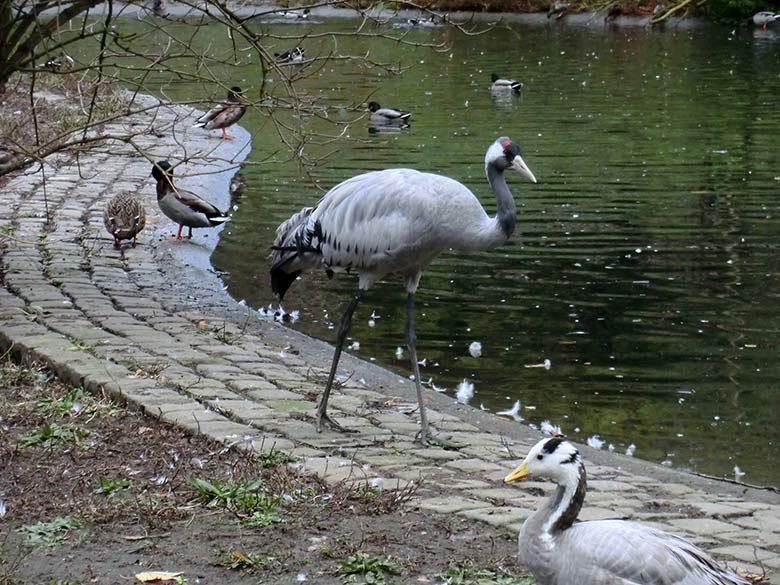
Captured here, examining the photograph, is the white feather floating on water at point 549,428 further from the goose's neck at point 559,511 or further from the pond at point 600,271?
the goose's neck at point 559,511

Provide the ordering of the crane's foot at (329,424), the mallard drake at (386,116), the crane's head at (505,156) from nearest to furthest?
the crane's foot at (329,424), the crane's head at (505,156), the mallard drake at (386,116)

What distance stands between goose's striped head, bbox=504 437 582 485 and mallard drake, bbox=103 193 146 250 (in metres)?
8.14

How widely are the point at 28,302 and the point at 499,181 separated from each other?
4.01 metres

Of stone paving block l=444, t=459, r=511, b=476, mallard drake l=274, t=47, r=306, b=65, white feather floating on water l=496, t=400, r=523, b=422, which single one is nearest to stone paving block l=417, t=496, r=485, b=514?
stone paving block l=444, t=459, r=511, b=476

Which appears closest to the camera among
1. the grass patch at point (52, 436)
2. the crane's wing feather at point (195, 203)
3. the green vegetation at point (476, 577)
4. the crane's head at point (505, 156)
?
the green vegetation at point (476, 577)

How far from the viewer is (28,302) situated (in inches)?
380

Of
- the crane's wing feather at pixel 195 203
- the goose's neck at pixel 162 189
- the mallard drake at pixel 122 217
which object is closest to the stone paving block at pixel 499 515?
the mallard drake at pixel 122 217

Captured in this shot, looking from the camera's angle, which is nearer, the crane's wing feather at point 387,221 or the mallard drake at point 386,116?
the crane's wing feather at point 387,221

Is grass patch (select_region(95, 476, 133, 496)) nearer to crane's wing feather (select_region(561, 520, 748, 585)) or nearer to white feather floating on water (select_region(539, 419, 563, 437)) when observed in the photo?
crane's wing feather (select_region(561, 520, 748, 585))

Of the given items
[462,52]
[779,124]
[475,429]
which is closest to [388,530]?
[475,429]

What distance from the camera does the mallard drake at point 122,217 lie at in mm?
12281

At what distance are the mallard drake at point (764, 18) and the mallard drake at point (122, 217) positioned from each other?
30.8 metres

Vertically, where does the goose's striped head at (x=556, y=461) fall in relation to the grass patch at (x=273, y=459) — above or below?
above

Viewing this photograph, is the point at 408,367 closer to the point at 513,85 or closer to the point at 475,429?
the point at 475,429
